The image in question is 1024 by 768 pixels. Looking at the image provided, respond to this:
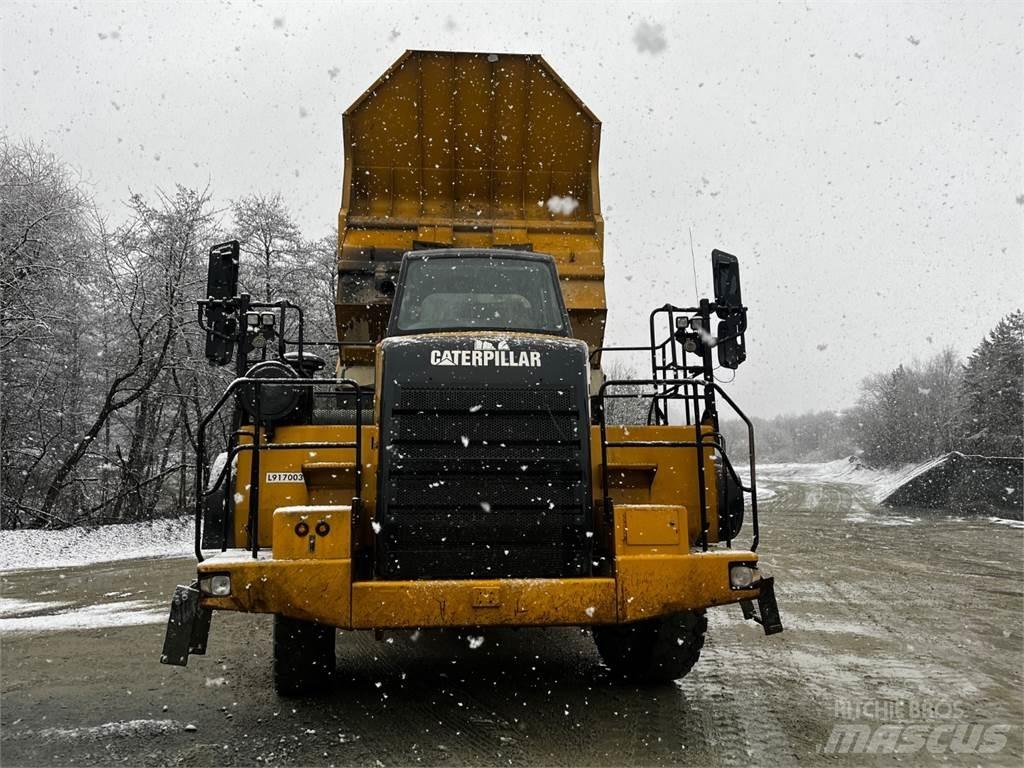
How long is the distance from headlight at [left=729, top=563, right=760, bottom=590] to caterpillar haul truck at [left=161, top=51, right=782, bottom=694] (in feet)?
0.04

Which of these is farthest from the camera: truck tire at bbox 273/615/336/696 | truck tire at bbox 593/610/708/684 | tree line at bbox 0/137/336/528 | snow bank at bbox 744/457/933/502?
snow bank at bbox 744/457/933/502

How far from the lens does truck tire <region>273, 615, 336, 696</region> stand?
15.5 ft

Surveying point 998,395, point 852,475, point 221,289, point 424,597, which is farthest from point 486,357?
point 852,475

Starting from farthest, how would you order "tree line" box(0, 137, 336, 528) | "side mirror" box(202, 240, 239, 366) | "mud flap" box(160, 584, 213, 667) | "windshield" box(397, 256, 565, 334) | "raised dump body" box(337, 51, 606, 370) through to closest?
"tree line" box(0, 137, 336, 528) → "raised dump body" box(337, 51, 606, 370) → "side mirror" box(202, 240, 239, 366) → "windshield" box(397, 256, 565, 334) → "mud flap" box(160, 584, 213, 667)

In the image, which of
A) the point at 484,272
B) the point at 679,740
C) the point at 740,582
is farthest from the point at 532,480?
the point at 484,272

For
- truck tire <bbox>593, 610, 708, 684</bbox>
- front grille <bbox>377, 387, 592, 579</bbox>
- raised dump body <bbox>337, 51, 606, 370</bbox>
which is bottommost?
truck tire <bbox>593, 610, 708, 684</bbox>

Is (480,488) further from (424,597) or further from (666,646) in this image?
(666,646)

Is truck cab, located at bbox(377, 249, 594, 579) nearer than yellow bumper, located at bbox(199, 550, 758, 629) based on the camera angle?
No

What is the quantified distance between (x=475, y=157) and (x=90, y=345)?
19.9m

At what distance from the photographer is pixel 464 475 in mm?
4453

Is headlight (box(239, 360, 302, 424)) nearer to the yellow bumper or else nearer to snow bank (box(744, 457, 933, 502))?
the yellow bumper

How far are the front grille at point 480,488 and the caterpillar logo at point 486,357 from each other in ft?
0.51

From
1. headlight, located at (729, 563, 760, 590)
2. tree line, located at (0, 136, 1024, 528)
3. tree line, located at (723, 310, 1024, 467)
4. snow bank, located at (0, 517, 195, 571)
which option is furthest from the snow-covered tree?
headlight, located at (729, 563, 760, 590)

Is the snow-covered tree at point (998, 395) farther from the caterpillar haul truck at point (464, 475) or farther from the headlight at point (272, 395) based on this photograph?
the headlight at point (272, 395)
